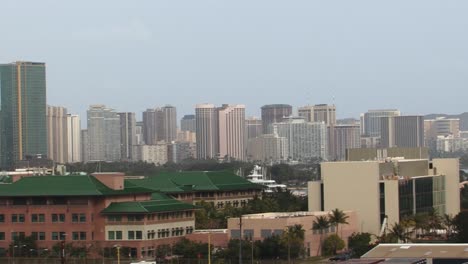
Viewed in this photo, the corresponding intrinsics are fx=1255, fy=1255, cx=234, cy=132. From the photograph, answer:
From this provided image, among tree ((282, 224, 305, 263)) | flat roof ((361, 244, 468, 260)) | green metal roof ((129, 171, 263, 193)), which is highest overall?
green metal roof ((129, 171, 263, 193))

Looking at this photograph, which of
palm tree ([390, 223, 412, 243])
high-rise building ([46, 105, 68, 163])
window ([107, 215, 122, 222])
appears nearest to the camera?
palm tree ([390, 223, 412, 243])

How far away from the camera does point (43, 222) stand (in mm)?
53938

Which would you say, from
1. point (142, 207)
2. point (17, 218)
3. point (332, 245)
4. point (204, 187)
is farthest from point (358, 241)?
point (204, 187)

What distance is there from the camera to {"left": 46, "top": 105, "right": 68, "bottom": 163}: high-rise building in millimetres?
182750

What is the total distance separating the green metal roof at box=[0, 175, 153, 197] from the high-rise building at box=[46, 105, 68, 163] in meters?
126

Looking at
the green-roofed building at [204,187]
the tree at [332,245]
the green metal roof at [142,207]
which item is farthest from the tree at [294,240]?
the green-roofed building at [204,187]

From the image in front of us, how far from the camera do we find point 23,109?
6467 inches

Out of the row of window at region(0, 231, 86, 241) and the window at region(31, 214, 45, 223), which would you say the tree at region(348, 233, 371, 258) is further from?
the window at region(31, 214, 45, 223)

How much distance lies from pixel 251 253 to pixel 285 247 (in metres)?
1.79

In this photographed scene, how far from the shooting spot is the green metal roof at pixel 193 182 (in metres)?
66.4

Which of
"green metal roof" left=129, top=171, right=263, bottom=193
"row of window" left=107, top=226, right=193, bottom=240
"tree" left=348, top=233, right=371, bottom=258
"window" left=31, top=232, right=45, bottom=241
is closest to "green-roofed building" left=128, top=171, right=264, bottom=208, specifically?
"green metal roof" left=129, top=171, right=263, bottom=193

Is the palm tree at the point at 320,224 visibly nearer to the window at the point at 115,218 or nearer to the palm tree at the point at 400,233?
the palm tree at the point at 400,233

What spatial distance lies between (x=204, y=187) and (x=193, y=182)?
0.70 m

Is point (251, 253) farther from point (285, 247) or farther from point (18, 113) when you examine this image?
point (18, 113)
